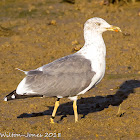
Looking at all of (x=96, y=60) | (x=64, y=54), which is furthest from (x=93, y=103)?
(x=64, y=54)

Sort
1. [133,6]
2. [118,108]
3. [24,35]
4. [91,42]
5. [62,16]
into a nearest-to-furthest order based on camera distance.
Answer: [91,42] < [118,108] < [24,35] < [62,16] < [133,6]

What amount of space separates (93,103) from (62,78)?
146 centimetres

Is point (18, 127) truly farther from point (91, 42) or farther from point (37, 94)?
point (91, 42)

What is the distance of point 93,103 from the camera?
291 inches

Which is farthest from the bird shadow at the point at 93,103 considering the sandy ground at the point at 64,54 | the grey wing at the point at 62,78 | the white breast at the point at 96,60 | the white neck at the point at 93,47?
the white neck at the point at 93,47

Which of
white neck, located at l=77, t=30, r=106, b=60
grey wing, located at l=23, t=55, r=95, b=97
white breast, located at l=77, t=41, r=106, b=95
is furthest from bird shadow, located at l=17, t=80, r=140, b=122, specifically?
white neck, located at l=77, t=30, r=106, b=60

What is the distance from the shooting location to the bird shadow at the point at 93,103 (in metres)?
6.95

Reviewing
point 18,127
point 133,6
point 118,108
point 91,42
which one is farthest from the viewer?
point 133,6

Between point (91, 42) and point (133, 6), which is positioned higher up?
point (91, 42)

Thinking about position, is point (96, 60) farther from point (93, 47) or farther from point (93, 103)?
point (93, 103)

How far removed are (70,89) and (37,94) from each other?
504 mm

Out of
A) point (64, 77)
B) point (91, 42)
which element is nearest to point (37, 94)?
point (64, 77)

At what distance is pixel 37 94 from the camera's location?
612 cm

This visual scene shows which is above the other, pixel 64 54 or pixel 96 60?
pixel 96 60
